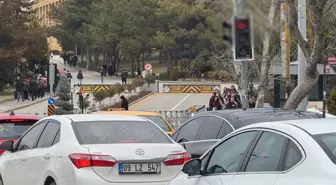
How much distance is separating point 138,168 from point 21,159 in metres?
2.27

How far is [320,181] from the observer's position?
4.83 m

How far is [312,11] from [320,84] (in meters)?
16.6

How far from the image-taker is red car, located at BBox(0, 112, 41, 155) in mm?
12758

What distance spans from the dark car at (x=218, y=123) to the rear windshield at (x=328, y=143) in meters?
4.13

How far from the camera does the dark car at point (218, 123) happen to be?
32.5ft

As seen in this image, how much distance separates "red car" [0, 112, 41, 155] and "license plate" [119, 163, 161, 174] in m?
5.11

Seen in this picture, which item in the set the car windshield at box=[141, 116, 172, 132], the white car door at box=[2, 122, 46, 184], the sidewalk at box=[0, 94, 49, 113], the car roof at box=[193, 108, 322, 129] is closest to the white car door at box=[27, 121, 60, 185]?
the white car door at box=[2, 122, 46, 184]

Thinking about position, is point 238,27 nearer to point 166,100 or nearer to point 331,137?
point 331,137

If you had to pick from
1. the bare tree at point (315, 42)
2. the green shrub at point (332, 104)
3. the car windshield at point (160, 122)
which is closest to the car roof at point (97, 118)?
the bare tree at point (315, 42)

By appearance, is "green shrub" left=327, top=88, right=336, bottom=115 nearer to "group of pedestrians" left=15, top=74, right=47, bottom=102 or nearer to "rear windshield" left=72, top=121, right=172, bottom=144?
"rear windshield" left=72, top=121, right=172, bottom=144

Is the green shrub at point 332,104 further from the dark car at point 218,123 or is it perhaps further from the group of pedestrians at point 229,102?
the dark car at point 218,123

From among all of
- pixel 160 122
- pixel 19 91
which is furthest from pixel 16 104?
pixel 160 122

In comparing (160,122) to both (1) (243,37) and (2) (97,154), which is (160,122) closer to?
(1) (243,37)

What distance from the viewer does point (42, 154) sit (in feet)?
29.3
